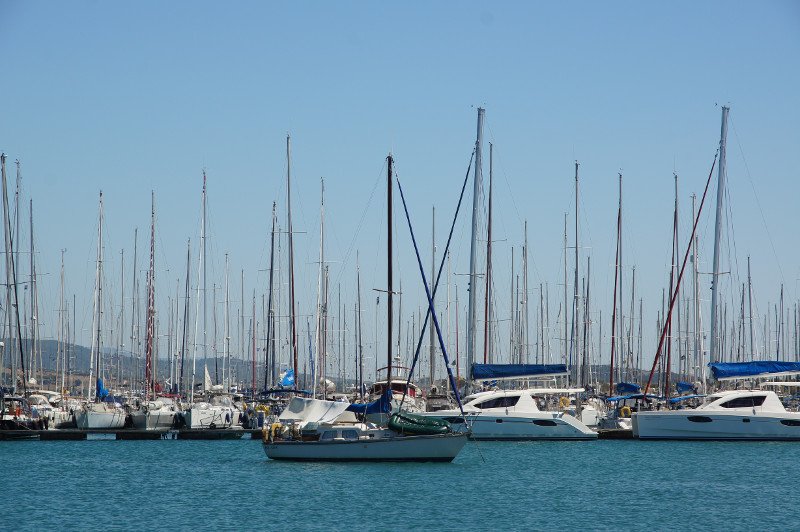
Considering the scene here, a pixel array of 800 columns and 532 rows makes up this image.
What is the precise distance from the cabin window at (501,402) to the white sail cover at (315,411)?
1064 cm

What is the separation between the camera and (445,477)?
40.3 metres

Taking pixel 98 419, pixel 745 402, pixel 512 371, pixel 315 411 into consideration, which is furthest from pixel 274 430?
pixel 98 419

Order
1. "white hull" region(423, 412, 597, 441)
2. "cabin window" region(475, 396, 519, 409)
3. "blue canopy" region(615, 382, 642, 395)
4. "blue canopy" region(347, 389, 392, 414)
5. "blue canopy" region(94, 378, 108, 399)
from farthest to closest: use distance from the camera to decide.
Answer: "blue canopy" region(615, 382, 642, 395), "blue canopy" region(94, 378, 108, 399), "cabin window" region(475, 396, 519, 409), "white hull" region(423, 412, 597, 441), "blue canopy" region(347, 389, 392, 414)

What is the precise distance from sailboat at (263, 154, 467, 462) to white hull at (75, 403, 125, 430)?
21.6 metres

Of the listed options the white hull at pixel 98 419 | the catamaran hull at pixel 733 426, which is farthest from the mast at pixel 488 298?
the white hull at pixel 98 419

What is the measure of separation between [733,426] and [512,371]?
10.2m

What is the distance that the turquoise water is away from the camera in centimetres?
3200

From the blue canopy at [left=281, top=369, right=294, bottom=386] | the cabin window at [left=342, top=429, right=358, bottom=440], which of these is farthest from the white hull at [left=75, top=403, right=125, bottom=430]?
the cabin window at [left=342, top=429, right=358, bottom=440]

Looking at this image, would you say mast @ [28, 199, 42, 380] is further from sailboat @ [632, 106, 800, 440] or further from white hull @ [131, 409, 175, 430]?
sailboat @ [632, 106, 800, 440]

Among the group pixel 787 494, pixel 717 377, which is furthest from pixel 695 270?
pixel 787 494

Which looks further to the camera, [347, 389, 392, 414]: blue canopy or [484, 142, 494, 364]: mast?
[484, 142, 494, 364]: mast

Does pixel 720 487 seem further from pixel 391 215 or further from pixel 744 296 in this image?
pixel 744 296

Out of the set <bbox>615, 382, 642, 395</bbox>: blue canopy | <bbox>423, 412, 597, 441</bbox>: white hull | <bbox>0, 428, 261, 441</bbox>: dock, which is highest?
<bbox>615, 382, 642, 395</bbox>: blue canopy

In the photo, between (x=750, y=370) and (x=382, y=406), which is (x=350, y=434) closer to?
(x=382, y=406)
